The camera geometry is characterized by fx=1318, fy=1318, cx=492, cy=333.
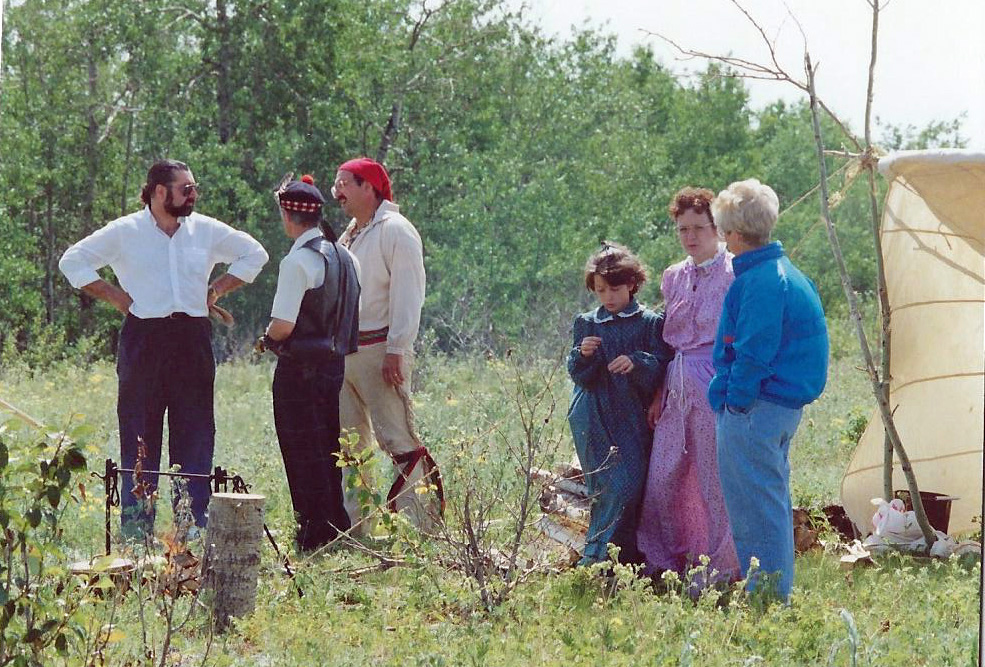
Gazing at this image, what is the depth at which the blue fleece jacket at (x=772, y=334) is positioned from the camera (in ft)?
15.2

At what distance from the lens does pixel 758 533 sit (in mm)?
4809

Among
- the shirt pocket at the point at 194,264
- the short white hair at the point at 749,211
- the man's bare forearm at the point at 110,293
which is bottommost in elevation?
the man's bare forearm at the point at 110,293

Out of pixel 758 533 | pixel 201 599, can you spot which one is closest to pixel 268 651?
pixel 201 599

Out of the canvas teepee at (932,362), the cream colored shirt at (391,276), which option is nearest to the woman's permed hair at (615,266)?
the cream colored shirt at (391,276)

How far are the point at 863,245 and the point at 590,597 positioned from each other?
40.7 ft

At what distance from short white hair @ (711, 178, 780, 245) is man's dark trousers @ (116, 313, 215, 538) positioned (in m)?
2.31

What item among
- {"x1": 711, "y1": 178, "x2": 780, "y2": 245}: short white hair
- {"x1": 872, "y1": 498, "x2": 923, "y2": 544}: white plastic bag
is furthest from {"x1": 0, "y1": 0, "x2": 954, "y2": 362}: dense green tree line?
{"x1": 872, "y1": 498, "x2": 923, "y2": 544}: white plastic bag

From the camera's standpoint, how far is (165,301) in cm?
552

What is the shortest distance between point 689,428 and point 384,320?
5.28 ft

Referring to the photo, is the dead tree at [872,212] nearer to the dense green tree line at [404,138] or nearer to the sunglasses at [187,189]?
the dense green tree line at [404,138]

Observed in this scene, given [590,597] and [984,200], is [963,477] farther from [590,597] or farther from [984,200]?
[590,597]

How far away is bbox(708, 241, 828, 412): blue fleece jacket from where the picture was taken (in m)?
4.63

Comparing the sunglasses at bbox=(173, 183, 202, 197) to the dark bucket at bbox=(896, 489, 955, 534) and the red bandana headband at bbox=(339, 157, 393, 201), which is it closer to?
the red bandana headband at bbox=(339, 157, 393, 201)

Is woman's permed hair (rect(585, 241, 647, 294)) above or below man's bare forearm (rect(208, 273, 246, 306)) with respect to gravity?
above
